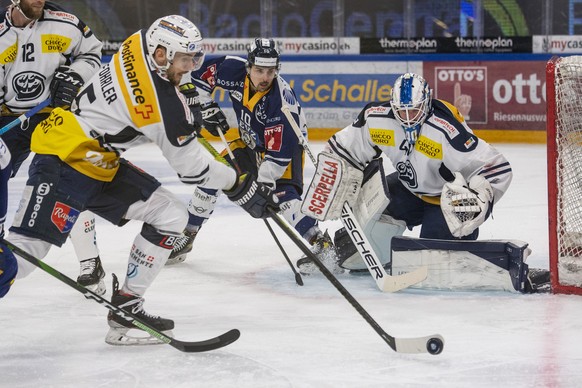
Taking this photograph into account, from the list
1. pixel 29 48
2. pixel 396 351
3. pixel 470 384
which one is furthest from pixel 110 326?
pixel 29 48

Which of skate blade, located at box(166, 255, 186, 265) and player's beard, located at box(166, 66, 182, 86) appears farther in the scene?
skate blade, located at box(166, 255, 186, 265)

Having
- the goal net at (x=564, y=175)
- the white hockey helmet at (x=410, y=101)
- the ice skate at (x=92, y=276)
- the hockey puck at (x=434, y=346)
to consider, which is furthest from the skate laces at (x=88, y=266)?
the goal net at (x=564, y=175)

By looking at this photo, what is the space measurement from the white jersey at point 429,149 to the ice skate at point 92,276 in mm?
1100

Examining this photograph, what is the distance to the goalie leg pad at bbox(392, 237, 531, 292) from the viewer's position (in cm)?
391

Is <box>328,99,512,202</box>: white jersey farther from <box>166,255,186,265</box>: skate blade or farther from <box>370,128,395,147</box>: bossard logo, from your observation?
<box>166,255,186,265</box>: skate blade

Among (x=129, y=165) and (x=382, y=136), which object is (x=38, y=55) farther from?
(x=382, y=136)

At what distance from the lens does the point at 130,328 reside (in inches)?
131

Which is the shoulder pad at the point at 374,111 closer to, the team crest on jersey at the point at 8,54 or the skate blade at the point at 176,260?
the skate blade at the point at 176,260

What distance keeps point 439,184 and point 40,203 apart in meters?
1.78

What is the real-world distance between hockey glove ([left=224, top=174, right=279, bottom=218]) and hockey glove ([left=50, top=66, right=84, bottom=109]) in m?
1.06

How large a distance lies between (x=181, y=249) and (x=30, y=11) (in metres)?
1.23

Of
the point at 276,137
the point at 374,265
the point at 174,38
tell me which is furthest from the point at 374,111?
the point at 174,38

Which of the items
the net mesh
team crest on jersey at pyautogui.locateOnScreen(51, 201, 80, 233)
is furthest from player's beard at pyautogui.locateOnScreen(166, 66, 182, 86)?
the net mesh

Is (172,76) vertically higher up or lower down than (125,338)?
higher up
